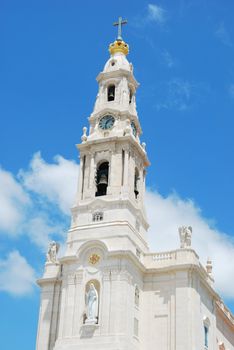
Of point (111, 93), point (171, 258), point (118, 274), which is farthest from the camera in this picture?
point (111, 93)

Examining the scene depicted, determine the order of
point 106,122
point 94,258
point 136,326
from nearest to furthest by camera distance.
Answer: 1. point 136,326
2. point 94,258
3. point 106,122

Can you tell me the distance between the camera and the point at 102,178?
164 ft

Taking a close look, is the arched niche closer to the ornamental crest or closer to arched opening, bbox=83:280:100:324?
the ornamental crest

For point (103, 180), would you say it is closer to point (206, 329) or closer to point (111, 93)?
point (111, 93)

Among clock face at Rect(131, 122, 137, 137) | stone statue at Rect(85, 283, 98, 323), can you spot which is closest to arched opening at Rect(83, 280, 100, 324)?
stone statue at Rect(85, 283, 98, 323)

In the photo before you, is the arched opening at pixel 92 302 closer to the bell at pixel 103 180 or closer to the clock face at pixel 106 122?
the bell at pixel 103 180

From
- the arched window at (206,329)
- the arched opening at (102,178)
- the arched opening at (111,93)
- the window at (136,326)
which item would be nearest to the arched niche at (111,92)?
the arched opening at (111,93)

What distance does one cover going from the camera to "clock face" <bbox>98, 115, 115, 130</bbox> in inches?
2048

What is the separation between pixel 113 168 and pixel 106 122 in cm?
503

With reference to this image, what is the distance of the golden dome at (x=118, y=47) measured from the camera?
2250 inches

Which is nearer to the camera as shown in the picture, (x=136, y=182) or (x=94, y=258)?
(x=94, y=258)

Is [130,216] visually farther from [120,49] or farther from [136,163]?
[120,49]

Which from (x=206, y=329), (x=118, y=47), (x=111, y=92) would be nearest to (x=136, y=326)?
(x=206, y=329)

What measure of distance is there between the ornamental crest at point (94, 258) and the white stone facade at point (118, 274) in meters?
0.07
